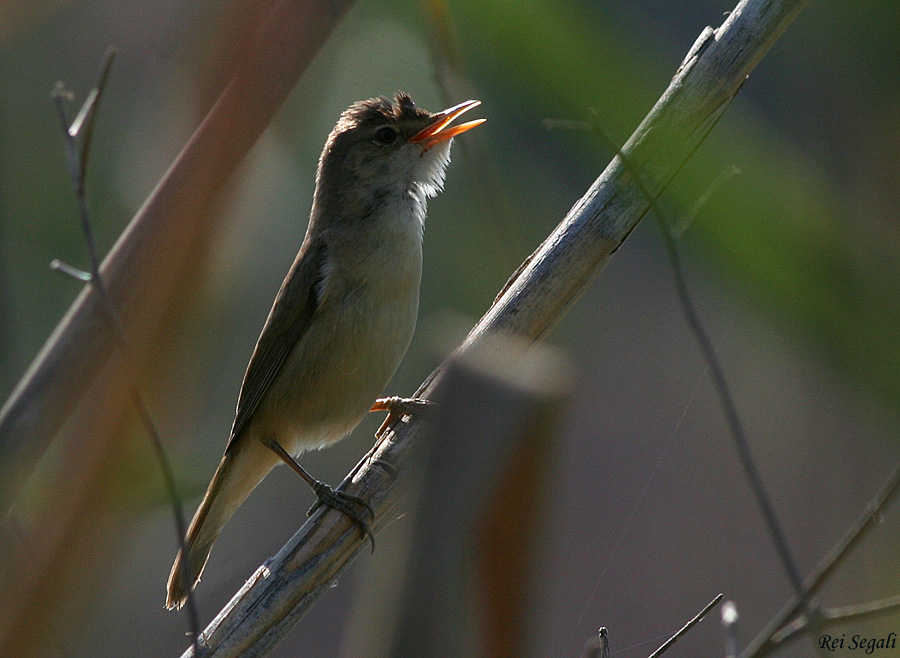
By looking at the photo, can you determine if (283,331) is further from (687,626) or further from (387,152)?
(687,626)

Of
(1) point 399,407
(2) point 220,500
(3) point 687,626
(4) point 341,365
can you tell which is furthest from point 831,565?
(2) point 220,500

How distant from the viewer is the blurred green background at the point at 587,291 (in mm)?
2004

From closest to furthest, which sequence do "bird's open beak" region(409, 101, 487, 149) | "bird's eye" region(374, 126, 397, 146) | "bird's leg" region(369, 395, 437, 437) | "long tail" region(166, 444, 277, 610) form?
"bird's leg" region(369, 395, 437, 437) → "long tail" region(166, 444, 277, 610) → "bird's open beak" region(409, 101, 487, 149) → "bird's eye" region(374, 126, 397, 146)

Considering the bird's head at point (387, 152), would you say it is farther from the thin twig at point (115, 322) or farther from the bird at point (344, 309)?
the thin twig at point (115, 322)

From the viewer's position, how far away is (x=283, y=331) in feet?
9.39

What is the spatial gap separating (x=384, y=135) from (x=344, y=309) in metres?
0.61

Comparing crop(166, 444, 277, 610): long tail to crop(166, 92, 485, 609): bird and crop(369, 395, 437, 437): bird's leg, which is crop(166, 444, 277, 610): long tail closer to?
crop(166, 92, 485, 609): bird

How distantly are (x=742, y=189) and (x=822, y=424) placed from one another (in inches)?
45.4

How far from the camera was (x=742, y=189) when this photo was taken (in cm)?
207

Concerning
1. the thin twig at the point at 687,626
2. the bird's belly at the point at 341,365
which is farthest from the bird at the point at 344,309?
the thin twig at the point at 687,626

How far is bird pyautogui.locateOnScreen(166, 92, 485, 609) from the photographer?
271 centimetres

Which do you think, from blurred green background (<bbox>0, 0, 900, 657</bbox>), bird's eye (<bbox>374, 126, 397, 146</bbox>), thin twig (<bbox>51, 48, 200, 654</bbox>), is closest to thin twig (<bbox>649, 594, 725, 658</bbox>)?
blurred green background (<bbox>0, 0, 900, 657</bbox>)

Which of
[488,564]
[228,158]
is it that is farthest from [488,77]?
[488,564]

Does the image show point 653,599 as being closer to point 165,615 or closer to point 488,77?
point 165,615
